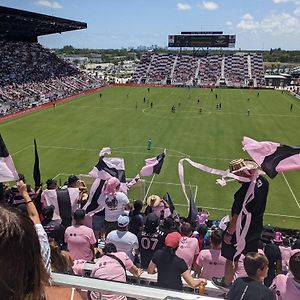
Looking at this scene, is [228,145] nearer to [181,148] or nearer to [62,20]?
[181,148]

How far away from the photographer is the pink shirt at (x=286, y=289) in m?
4.54

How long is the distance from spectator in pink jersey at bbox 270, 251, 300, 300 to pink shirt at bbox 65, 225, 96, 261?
3.42 m

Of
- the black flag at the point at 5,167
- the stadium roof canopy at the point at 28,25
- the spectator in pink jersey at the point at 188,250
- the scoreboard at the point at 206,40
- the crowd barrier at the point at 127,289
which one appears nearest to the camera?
the crowd barrier at the point at 127,289

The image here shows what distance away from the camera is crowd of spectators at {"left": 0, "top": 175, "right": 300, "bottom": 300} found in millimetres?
3215

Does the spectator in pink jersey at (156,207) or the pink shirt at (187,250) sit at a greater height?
the pink shirt at (187,250)

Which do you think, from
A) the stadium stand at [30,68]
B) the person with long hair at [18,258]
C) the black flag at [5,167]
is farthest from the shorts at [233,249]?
the stadium stand at [30,68]

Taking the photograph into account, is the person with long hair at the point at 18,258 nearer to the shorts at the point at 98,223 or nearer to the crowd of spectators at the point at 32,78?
the shorts at the point at 98,223

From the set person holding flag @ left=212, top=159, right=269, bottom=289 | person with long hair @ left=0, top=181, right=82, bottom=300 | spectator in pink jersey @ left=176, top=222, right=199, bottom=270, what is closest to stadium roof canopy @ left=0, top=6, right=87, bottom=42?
spectator in pink jersey @ left=176, top=222, right=199, bottom=270

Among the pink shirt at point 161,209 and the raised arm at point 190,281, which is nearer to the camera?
the raised arm at point 190,281

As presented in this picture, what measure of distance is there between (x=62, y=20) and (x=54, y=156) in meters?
43.4

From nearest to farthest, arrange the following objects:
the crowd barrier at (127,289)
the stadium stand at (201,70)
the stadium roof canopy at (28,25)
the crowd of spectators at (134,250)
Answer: the crowd barrier at (127,289) < the crowd of spectators at (134,250) < the stadium roof canopy at (28,25) < the stadium stand at (201,70)

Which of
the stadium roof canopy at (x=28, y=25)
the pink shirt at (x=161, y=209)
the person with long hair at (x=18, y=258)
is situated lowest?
the pink shirt at (x=161, y=209)

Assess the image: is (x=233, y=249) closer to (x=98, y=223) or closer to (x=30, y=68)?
(x=98, y=223)

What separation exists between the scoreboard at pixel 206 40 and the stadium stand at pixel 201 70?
12.9 ft
